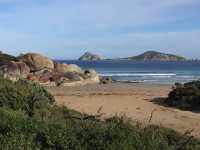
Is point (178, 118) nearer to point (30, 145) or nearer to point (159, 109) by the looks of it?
point (159, 109)

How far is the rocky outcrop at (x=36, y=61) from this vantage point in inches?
1775

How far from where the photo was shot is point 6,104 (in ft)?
34.7

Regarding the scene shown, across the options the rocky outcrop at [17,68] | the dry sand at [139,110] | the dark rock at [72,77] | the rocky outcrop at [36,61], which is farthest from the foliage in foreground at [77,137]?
the rocky outcrop at [36,61]

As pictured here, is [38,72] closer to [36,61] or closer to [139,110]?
[36,61]

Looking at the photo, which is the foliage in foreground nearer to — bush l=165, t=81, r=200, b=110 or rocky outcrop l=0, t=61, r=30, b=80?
bush l=165, t=81, r=200, b=110

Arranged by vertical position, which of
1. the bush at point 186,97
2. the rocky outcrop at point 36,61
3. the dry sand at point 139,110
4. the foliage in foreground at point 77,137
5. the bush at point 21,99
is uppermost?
the rocky outcrop at point 36,61

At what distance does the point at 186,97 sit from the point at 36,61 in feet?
85.1

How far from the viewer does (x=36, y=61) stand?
153 ft

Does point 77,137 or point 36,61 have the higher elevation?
point 36,61

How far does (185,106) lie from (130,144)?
15.1 meters

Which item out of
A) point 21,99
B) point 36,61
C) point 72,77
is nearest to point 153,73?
point 36,61

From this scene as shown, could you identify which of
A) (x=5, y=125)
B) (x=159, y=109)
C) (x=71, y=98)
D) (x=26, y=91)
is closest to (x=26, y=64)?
(x=71, y=98)

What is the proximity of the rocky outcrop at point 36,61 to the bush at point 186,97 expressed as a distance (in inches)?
872

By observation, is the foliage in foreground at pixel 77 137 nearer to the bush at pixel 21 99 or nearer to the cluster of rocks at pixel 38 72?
the bush at pixel 21 99
